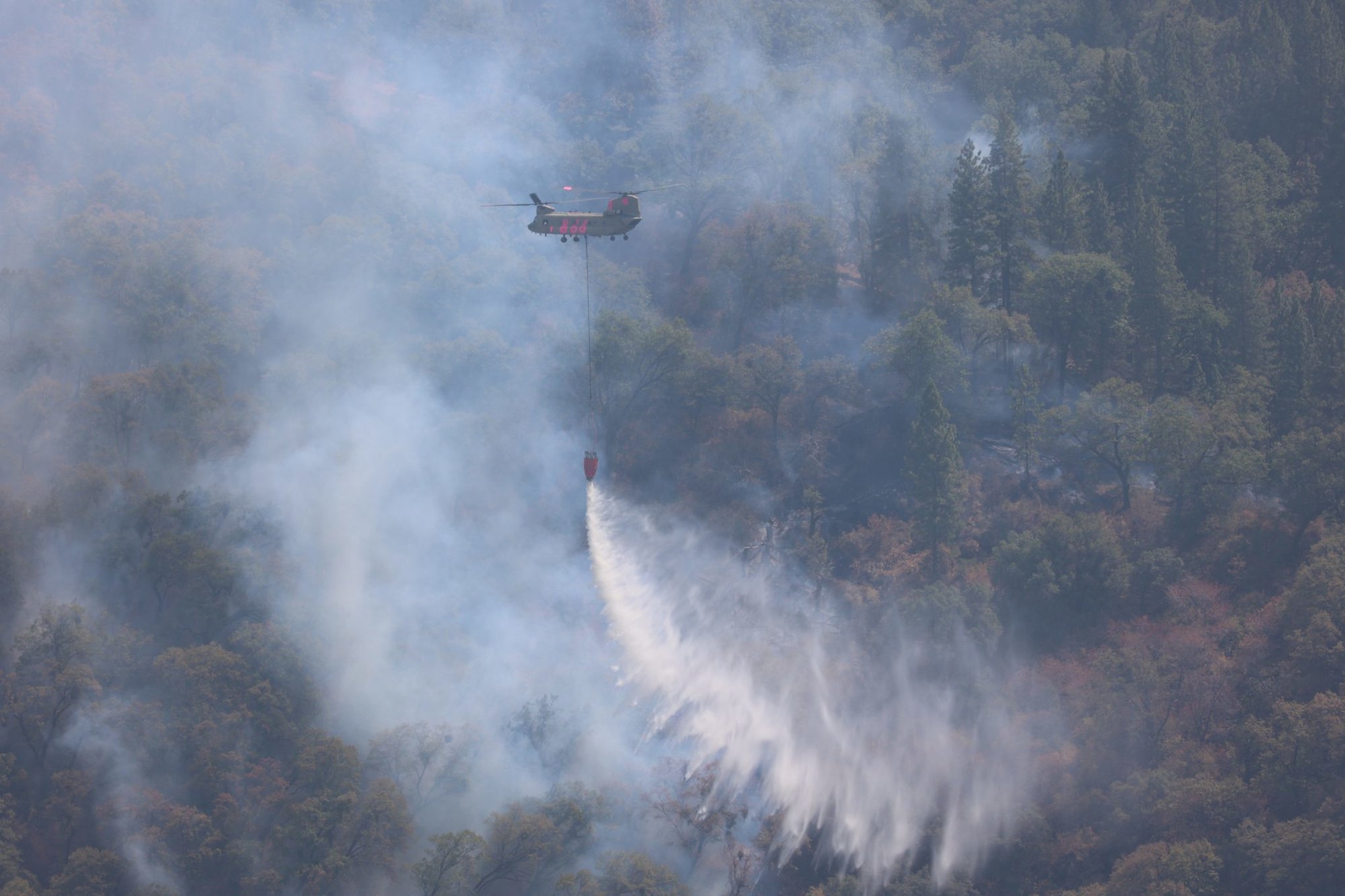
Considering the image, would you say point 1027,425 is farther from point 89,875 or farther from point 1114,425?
point 89,875

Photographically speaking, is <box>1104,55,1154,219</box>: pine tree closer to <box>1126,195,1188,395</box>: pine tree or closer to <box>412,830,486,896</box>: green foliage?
<box>1126,195,1188,395</box>: pine tree

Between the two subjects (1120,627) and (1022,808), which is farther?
(1120,627)

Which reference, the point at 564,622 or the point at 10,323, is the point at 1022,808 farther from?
the point at 10,323

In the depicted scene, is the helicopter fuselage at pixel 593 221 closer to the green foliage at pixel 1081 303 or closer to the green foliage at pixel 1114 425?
the green foliage at pixel 1081 303

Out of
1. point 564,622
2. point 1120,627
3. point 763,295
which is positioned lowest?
point 564,622

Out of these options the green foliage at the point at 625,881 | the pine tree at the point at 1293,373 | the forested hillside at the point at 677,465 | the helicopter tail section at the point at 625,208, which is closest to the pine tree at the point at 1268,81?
the forested hillside at the point at 677,465

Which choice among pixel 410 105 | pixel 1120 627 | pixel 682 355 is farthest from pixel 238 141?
pixel 1120 627
